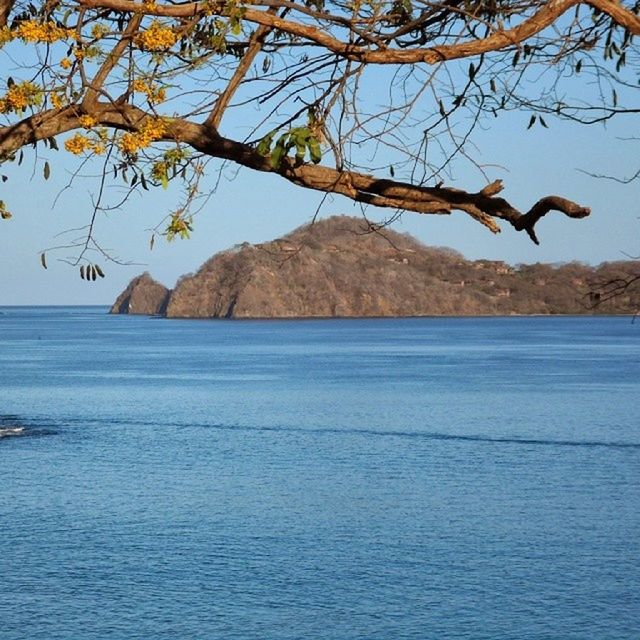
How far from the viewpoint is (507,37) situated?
5664 mm

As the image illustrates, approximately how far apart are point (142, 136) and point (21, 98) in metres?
0.60

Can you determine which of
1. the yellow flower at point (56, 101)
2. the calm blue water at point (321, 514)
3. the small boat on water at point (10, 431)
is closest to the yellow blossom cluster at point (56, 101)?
the yellow flower at point (56, 101)

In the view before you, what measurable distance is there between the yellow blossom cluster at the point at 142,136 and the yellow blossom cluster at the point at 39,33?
1.73 ft

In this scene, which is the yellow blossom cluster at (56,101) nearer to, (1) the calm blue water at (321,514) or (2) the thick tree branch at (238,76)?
(2) the thick tree branch at (238,76)

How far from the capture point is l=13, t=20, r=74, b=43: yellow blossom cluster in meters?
5.35

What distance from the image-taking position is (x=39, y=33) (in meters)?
5.36

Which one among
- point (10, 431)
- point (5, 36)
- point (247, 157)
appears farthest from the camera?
point (10, 431)

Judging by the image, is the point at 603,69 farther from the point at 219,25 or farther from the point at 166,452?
the point at 166,452

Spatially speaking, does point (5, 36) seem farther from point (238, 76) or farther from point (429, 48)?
point (429, 48)

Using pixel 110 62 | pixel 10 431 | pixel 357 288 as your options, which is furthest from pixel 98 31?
pixel 357 288

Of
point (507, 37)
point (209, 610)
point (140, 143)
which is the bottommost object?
point (209, 610)

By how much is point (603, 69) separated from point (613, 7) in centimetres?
161

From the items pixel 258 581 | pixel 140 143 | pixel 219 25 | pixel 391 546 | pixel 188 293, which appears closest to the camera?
pixel 140 143

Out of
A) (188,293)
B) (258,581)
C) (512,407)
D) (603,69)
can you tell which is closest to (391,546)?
(258,581)
